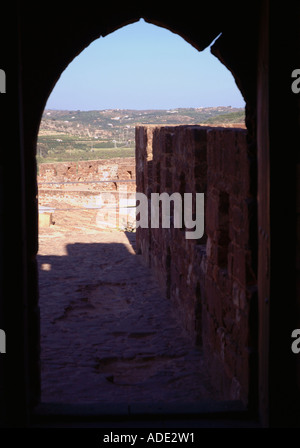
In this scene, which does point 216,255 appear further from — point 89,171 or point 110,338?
point 89,171

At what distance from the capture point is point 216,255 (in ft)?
21.9

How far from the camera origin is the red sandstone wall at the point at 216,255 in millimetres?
5164

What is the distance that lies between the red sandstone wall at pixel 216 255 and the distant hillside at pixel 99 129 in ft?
128

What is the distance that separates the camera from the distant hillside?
6456 centimetres

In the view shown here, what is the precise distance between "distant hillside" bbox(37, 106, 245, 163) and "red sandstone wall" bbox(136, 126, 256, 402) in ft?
128

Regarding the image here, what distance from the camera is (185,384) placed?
6.75 m

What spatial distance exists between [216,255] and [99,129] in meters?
103

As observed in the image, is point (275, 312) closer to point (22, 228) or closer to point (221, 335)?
point (22, 228)

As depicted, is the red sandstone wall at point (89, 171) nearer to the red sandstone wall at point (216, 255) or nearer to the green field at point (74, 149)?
the red sandstone wall at point (216, 255)

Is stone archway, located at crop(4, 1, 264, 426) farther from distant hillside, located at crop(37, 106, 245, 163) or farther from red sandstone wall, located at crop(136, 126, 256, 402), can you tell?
distant hillside, located at crop(37, 106, 245, 163)

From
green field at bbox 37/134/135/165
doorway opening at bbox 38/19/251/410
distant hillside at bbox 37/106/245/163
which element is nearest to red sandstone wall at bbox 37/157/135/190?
doorway opening at bbox 38/19/251/410

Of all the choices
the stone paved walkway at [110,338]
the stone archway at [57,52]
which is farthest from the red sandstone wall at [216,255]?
the stone archway at [57,52]

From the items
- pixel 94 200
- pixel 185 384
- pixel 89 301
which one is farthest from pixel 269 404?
pixel 94 200
